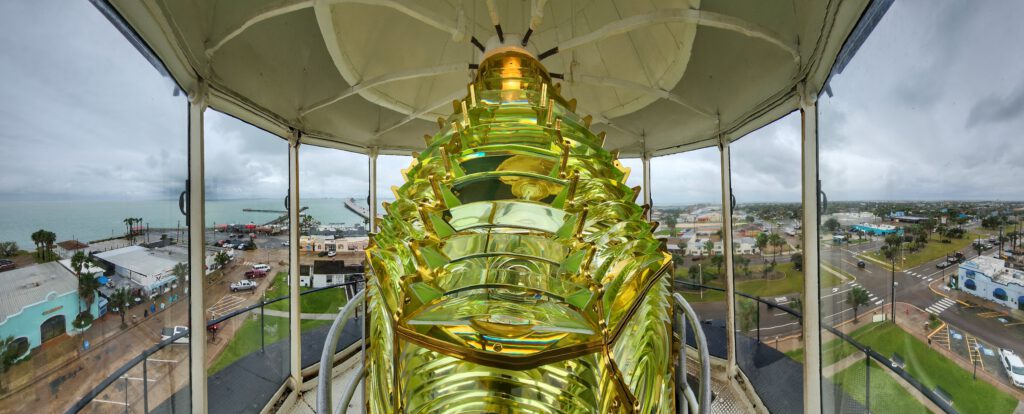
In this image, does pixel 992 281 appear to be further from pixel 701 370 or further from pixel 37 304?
pixel 37 304

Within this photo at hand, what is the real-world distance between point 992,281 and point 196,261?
2.23m

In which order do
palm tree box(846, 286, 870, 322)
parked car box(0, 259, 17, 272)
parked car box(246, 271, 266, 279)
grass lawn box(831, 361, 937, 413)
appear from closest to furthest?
1. parked car box(0, 259, 17, 272)
2. grass lawn box(831, 361, 937, 413)
3. palm tree box(846, 286, 870, 322)
4. parked car box(246, 271, 266, 279)

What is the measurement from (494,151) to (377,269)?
21 cm

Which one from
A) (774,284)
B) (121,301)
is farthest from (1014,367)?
(121,301)

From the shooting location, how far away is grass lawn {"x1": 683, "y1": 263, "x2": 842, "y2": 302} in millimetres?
1325

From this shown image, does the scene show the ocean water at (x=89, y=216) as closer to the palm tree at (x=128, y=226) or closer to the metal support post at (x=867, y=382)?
the palm tree at (x=128, y=226)

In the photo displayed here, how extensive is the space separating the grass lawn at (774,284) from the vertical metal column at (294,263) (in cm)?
199

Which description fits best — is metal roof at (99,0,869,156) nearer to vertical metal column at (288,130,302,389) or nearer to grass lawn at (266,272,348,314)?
vertical metal column at (288,130,302,389)

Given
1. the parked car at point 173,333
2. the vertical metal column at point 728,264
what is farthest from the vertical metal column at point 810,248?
the parked car at point 173,333

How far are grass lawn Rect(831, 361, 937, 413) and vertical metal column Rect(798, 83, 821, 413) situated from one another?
0.09 metres

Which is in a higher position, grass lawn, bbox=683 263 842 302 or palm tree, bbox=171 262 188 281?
palm tree, bbox=171 262 188 281

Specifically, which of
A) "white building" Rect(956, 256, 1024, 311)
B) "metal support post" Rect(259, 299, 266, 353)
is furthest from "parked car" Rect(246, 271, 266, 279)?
"white building" Rect(956, 256, 1024, 311)

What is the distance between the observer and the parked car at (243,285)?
1579mm

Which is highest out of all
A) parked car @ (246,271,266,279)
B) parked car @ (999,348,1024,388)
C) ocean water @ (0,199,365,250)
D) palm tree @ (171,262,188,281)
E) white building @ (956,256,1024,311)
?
ocean water @ (0,199,365,250)
